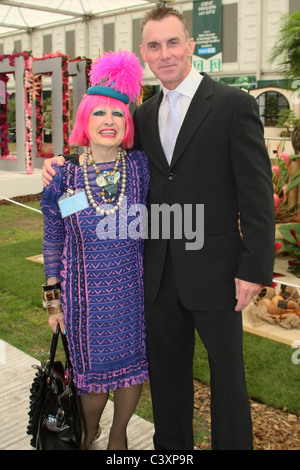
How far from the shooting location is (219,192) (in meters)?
1.83

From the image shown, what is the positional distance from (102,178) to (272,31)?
47.4 ft

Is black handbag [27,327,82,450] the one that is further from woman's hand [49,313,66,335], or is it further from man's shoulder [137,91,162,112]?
man's shoulder [137,91,162,112]

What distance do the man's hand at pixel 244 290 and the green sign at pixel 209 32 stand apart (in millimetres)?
15131

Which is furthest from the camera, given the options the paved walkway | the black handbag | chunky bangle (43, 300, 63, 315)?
the paved walkway

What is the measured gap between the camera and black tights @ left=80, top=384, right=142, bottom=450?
2.11 meters

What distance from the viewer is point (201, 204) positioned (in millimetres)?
1852

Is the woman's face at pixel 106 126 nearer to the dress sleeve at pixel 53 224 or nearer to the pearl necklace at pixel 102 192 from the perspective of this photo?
the pearl necklace at pixel 102 192

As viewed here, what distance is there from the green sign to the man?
14846mm

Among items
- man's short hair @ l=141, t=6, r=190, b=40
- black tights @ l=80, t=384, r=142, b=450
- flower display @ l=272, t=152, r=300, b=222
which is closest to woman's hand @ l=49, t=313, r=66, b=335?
black tights @ l=80, t=384, r=142, b=450

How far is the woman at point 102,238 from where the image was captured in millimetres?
1954

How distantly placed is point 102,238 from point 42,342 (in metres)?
1.92

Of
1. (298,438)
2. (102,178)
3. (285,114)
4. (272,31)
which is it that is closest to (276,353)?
(298,438)

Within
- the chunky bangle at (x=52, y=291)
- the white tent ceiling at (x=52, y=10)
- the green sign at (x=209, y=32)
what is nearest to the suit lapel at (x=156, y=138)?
the chunky bangle at (x=52, y=291)

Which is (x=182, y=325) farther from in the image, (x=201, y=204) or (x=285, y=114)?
(x=285, y=114)
